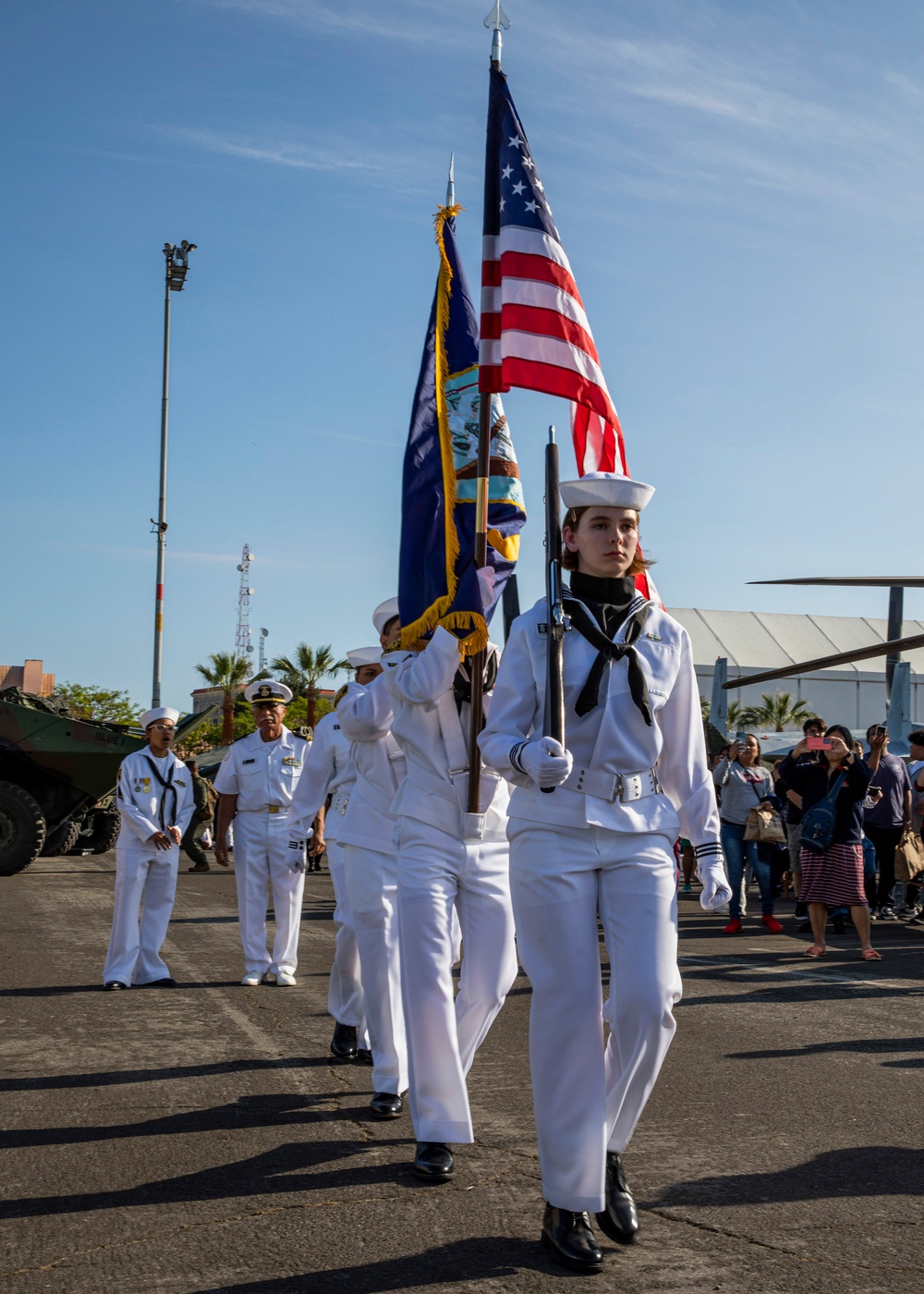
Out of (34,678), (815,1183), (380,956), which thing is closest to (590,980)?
(815,1183)

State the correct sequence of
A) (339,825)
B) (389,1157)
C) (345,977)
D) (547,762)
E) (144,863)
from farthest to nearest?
(144,863) → (345,977) → (339,825) → (389,1157) → (547,762)

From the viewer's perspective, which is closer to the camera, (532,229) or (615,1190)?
(615,1190)

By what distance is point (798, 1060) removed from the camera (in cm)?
Result: 643

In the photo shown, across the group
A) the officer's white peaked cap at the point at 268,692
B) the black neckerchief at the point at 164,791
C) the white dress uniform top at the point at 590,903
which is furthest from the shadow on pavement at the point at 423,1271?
the black neckerchief at the point at 164,791

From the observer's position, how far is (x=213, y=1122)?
5215 millimetres

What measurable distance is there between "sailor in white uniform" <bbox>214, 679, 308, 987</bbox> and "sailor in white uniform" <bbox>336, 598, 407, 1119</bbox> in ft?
10.6

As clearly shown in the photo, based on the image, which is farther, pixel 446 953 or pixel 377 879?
pixel 377 879

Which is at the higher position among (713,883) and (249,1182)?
(713,883)

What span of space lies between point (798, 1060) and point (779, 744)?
20.5 m

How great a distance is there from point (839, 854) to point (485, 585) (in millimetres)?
6850

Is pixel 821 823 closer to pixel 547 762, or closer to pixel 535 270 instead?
pixel 535 270

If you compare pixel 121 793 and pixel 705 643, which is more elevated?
pixel 705 643

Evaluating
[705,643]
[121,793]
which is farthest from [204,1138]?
[705,643]

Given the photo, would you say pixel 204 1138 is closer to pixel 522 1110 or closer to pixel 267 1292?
pixel 522 1110
